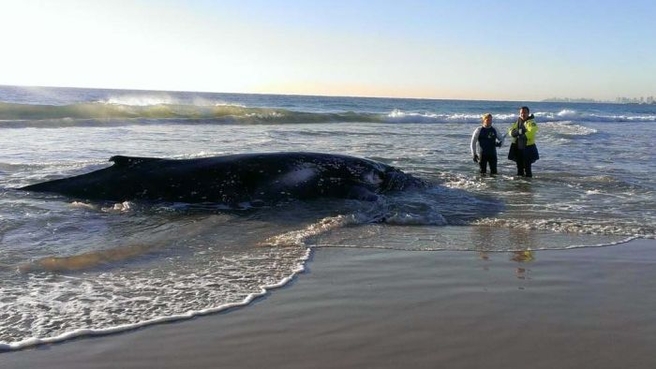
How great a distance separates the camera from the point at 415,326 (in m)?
4.15

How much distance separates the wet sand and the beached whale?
365 centimetres

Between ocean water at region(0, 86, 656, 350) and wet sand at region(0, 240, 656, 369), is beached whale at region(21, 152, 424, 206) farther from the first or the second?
wet sand at region(0, 240, 656, 369)

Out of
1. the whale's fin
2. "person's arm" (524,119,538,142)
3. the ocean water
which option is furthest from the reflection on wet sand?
"person's arm" (524,119,538,142)

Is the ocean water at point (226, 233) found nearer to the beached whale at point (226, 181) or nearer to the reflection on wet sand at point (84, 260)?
the reflection on wet sand at point (84, 260)

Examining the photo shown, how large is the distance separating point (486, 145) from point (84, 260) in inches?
395

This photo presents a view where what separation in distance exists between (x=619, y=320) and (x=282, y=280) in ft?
8.22

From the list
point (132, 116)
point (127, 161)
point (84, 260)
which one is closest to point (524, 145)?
point (127, 161)

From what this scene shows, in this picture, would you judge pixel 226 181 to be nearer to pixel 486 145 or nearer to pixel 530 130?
pixel 486 145

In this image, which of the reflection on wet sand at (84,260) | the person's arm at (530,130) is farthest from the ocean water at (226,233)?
the person's arm at (530,130)

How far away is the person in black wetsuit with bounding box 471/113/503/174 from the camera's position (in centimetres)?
1390

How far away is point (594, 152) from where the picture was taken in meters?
19.7

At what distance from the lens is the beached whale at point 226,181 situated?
359 inches

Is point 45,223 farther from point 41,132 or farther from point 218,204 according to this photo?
point 41,132

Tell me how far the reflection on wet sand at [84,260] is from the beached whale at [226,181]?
286 centimetres
